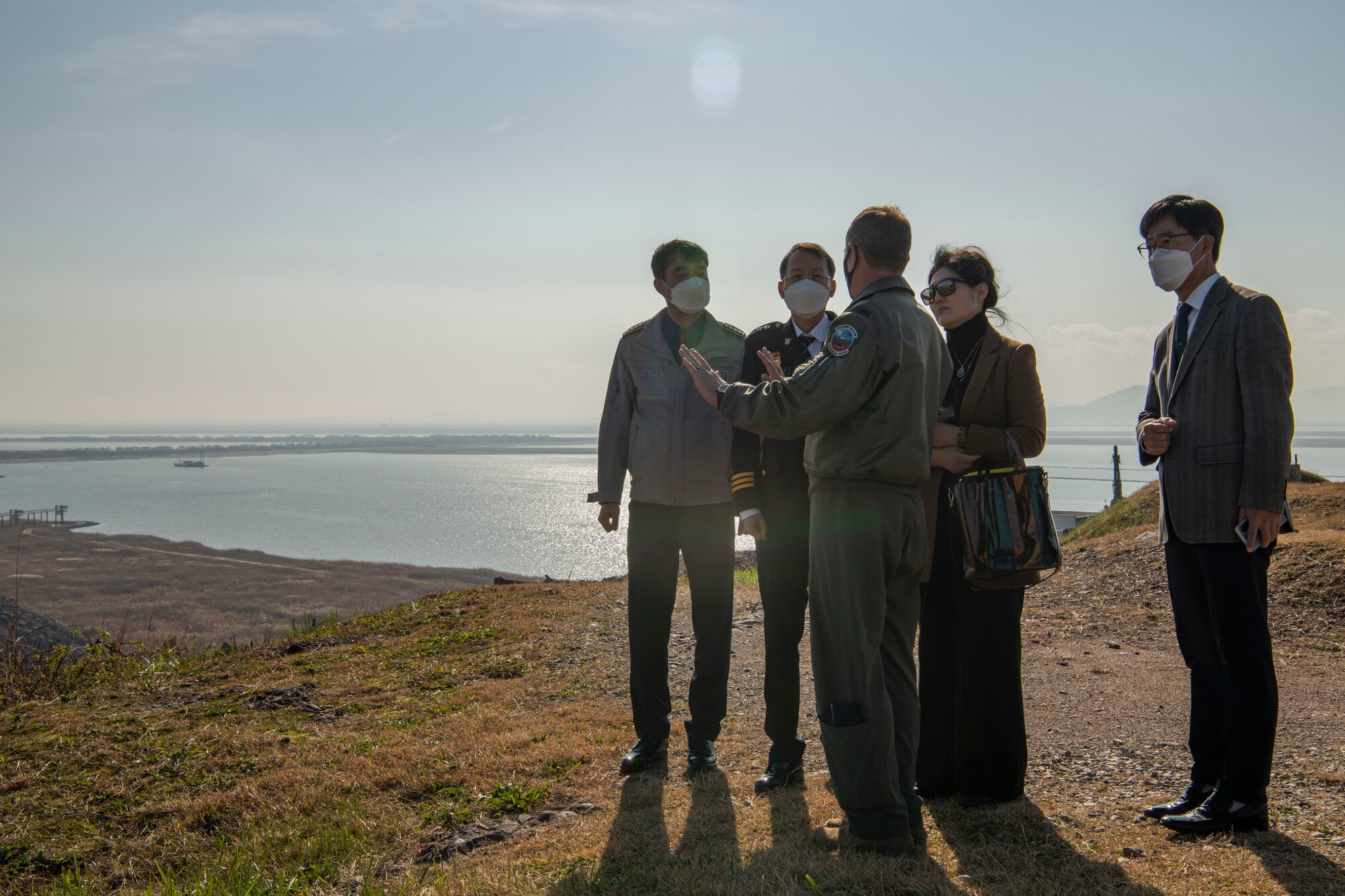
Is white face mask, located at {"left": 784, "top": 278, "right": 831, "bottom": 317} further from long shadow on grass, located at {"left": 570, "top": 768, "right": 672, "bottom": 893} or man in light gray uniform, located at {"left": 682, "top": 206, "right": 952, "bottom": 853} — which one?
long shadow on grass, located at {"left": 570, "top": 768, "right": 672, "bottom": 893}

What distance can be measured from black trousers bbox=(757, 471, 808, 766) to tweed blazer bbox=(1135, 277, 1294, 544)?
1.28 metres

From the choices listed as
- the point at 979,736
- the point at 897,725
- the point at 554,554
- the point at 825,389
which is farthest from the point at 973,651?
the point at 554,554

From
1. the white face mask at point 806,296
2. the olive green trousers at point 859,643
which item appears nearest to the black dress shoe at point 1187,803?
the olive green trousers at point 859,643

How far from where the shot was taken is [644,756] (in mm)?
3848

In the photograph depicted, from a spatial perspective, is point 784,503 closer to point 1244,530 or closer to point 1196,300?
point 1244,530

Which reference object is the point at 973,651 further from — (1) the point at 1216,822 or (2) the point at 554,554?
(2) the point at 554,554

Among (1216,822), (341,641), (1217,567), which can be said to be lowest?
(341,641)

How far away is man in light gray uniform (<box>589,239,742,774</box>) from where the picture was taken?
383 cm

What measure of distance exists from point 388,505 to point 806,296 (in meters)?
67.4

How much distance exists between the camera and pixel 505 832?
127 inches

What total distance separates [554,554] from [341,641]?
3662cm

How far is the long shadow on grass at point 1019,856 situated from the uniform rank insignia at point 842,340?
1.53 m

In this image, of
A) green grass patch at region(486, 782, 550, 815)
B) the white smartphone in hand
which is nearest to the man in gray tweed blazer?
the white smartphone in hand

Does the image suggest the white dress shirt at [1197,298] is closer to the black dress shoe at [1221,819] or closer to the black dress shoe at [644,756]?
the black dress shoe at [1221,819]
